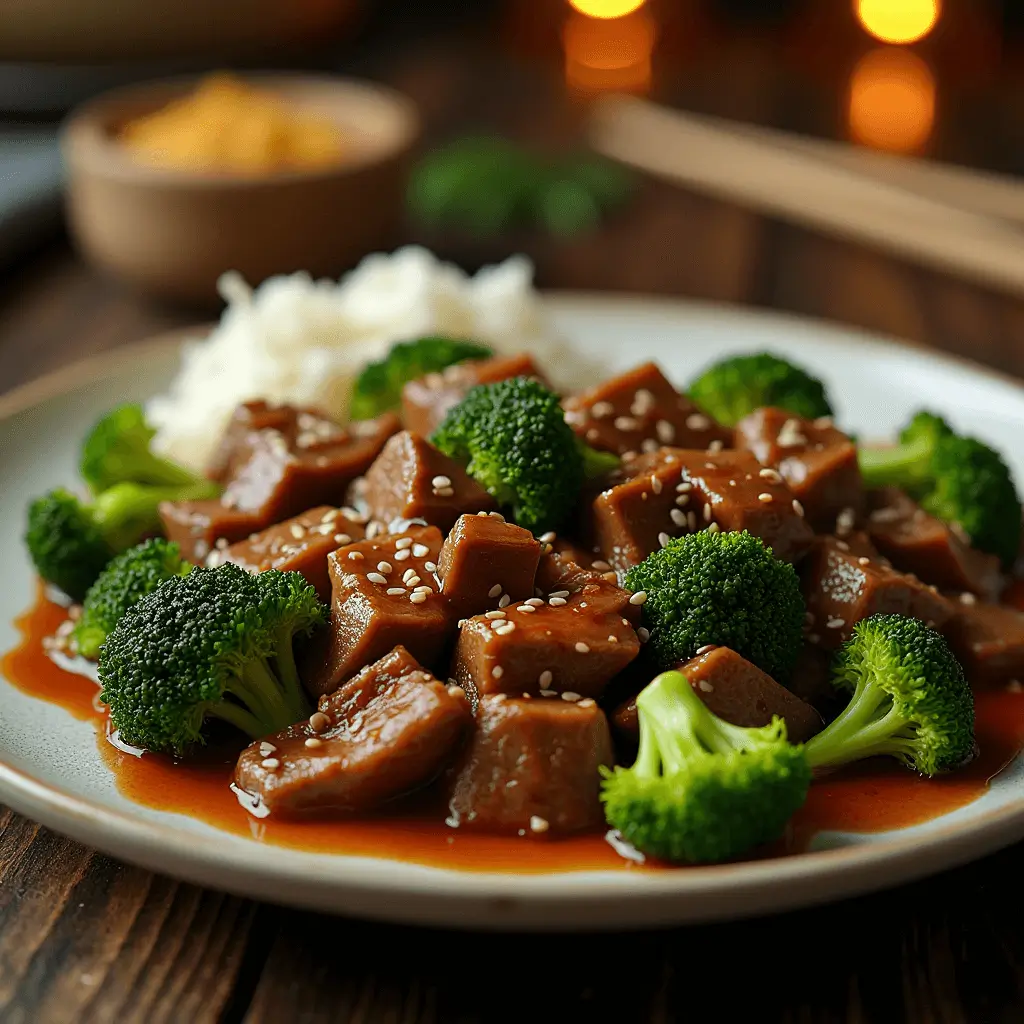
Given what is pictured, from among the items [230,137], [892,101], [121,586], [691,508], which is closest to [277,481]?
[121,586]

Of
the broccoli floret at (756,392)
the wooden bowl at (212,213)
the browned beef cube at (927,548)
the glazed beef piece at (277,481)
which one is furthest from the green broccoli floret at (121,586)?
the wooden bowl at (212,213)

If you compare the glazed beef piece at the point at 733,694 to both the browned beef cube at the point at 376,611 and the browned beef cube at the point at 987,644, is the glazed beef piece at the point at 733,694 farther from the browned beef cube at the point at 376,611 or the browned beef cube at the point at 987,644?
the browned beef cube at the point at 987,644

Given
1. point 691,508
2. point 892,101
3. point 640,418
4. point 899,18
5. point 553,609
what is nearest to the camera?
point 553,609

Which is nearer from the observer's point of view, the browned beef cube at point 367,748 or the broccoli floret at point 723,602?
the browned beef cube at point 367,748

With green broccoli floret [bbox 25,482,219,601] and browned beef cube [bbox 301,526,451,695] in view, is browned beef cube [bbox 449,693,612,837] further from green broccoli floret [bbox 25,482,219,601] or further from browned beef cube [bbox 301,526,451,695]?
green broccoli floret [bbox 25,482,219,601]

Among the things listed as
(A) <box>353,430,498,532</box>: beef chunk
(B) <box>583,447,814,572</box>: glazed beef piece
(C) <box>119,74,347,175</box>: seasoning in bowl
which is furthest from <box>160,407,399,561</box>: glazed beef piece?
(C) <box>119,74,347,175</box>: seasoning in bowl

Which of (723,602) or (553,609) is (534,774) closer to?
(553,609)

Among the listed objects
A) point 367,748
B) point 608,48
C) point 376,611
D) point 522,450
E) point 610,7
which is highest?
point 522,450

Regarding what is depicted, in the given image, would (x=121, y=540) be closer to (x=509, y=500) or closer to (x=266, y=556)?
(x=266, y=556)
